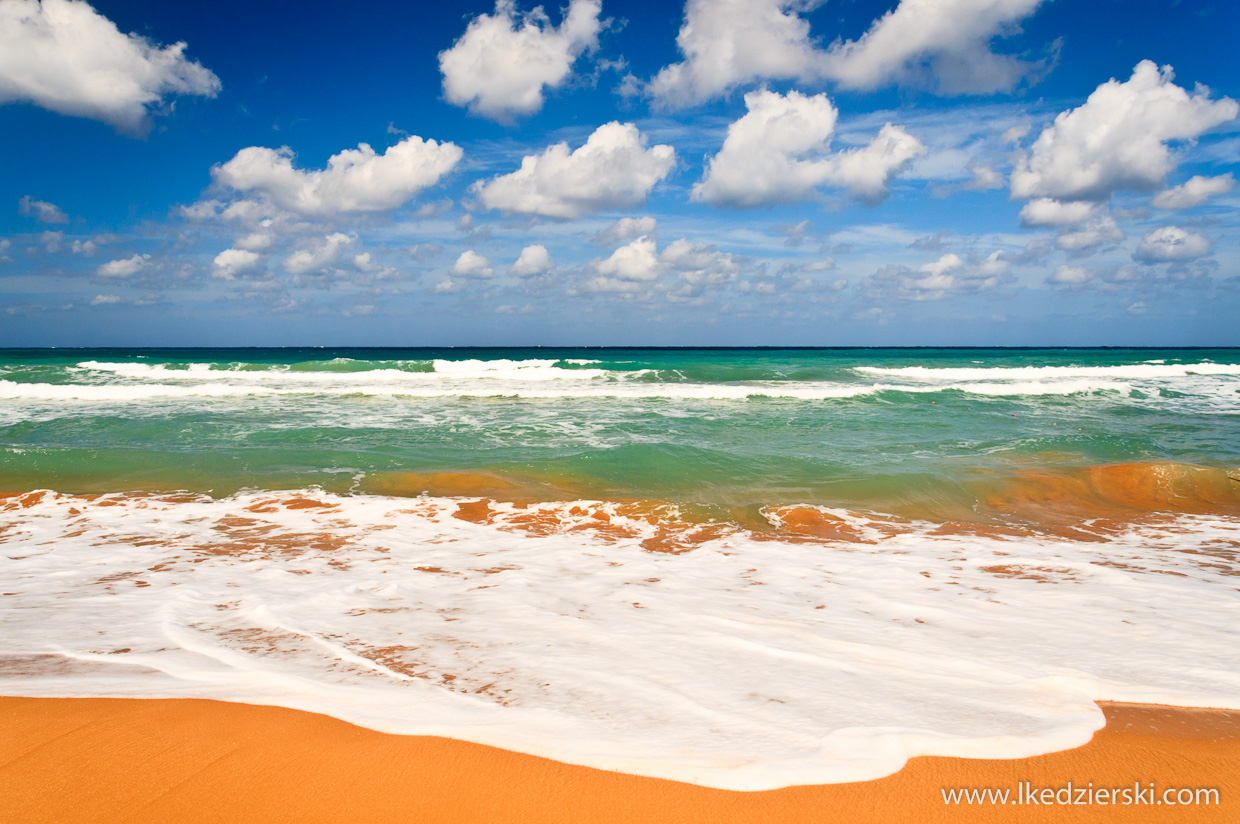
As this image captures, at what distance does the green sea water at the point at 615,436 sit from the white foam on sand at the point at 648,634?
2.07m

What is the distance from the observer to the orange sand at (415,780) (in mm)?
1938

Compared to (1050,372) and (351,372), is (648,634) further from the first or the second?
(1050,372)

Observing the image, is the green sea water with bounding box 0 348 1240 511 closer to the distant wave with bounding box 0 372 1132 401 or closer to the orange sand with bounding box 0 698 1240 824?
the distant wave with bounding box 0 372 1132 401

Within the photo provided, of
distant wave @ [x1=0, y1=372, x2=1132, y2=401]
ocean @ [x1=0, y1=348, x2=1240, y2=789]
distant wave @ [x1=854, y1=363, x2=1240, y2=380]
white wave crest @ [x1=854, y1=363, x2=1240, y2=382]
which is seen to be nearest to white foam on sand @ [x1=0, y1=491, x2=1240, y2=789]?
ocean @ [x1=0, y1=348, x2=1240, y2=789]

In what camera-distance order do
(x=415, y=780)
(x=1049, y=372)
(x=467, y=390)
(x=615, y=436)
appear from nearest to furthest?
(x=415, y=780) → (x=615, y=436) → (x=467, y=390) → (x=1049, y=372)

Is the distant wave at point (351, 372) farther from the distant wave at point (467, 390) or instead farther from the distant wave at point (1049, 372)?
the distant wave at point (1049, 372)

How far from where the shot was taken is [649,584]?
4.49m

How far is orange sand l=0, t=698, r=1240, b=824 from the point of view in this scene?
6.36 ft

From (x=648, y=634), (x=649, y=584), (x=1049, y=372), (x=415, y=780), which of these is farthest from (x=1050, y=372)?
(x=415, y=780)

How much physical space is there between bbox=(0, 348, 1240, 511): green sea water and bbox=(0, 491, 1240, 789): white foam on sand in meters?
2.07

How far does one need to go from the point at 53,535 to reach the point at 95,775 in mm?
4866

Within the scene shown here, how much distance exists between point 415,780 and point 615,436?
9.54m

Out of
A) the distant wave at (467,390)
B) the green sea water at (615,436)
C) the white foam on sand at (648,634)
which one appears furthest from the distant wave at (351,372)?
the white foam on sand at (648,634)

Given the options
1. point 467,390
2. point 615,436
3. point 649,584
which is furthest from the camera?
point 467,390
